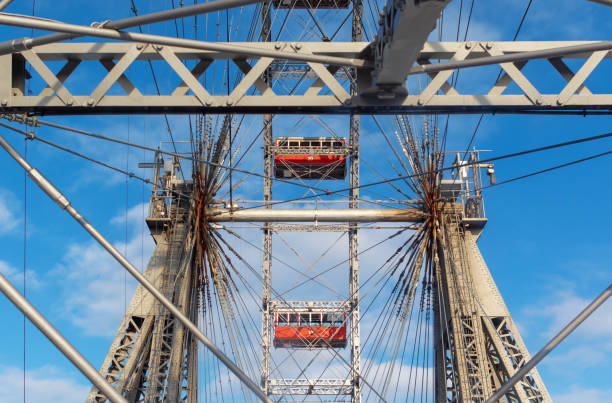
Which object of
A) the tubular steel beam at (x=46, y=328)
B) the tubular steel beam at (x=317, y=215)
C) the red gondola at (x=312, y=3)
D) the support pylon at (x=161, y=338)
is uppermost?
the red gondola at (x=312, y=3)

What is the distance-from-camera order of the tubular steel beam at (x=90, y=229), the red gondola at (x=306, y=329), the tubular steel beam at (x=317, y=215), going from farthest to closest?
1. the red gondola at (x=306, y=329)
2. the tubular steel beam at (x=317, y=215)
3. the tubular steel beam at (x=90, y=229)

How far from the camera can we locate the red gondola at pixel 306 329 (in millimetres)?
28641

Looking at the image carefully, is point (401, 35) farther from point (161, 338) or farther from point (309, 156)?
point (309, 156)

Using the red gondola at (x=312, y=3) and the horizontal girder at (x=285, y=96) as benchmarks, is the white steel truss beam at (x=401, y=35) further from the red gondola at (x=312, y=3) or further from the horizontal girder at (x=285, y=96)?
the red gondola at (x=312, y=3)

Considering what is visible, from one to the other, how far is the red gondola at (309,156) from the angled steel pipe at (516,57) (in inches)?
846

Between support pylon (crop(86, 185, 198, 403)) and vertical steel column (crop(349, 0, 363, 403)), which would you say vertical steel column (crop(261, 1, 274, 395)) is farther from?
support pylon (crop(86, 185, 198, 403))

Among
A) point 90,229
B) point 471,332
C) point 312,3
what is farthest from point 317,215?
point 312,3

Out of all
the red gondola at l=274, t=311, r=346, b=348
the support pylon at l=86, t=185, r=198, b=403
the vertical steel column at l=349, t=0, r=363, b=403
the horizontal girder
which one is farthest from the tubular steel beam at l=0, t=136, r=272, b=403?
the red gondola at l=274, t=311, r=346, b=348

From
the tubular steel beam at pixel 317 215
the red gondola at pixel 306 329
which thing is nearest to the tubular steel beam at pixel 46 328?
Answer: the tubular steel beam at pixel 317 215

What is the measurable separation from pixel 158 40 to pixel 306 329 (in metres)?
22.7

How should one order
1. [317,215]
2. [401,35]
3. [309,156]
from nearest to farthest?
[401,35]
[317,215]
[309,156]

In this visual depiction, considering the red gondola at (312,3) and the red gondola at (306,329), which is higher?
the red gondola at (312,3)

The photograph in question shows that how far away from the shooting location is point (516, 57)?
751 cm

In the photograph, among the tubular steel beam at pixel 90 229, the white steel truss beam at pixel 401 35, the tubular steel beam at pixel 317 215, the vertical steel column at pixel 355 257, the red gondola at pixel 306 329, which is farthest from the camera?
the red gondola at pixel 306 329
